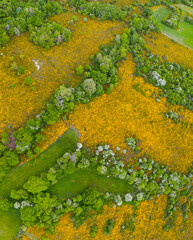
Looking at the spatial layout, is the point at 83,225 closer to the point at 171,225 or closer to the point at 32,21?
the point at 171,225

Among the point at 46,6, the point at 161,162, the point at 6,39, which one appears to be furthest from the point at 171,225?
the point at 46,6

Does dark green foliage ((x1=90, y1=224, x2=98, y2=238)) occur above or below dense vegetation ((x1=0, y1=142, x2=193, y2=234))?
below

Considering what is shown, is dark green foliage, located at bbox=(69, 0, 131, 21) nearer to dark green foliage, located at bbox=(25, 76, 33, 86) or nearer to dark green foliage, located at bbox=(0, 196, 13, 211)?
dark green foliage, located at bbox=(25, 76, 33, 86)

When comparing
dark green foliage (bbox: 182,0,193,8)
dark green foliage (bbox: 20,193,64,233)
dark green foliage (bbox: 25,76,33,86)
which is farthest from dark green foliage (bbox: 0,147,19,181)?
dark green foliage (bbox: 182,0,193,8)

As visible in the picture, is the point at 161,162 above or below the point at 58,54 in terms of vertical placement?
below

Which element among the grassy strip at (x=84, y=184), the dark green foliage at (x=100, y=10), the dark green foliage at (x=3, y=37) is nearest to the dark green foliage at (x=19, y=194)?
the grassy strip at (x=84, y=184)
